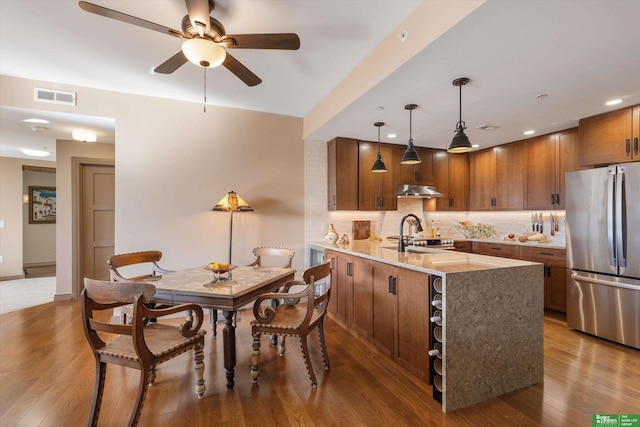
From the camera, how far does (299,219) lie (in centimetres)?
429

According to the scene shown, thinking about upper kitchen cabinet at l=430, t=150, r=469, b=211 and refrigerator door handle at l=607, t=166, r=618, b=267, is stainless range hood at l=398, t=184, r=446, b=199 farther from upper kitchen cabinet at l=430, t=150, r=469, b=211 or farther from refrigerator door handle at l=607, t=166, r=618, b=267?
refrigerator door handle at l=607, t=166, r=618, b=267

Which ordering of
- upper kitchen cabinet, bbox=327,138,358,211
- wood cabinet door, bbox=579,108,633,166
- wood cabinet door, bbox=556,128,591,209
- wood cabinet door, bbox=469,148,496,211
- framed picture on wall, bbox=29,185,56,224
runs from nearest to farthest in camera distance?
wood cabinet door, bbox=579,108,633,166 → wood cabinet door, bbox=556,128,591,209 → upper kitchen cabinet, bbox=327,138,358,211 → wood cabinet door, bbox=469,148,496,211 → framed picture on wall, bbox=29,185,56,224

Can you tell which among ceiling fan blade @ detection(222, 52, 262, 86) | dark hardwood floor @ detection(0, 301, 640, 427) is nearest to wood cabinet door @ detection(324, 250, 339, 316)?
dark hardwood floor @ detection(0, 301, 640, 427)

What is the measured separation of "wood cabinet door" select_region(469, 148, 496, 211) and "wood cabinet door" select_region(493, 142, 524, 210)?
9 cm

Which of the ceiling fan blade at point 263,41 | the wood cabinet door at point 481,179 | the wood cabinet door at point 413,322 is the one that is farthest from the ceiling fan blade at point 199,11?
the wood cabinet door at point 481,179

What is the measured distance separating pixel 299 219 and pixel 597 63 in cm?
347

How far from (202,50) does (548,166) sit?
4.58m

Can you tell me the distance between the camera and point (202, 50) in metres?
1.83

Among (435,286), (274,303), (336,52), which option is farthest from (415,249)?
(336,52)

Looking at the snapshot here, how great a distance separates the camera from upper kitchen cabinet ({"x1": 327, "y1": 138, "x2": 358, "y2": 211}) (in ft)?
13.9

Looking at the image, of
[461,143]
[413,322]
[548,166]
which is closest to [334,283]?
[413,322]

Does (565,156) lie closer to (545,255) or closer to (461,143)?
(545,255)

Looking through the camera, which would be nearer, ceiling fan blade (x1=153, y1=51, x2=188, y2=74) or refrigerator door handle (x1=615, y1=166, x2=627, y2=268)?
ceiling fan blade (x1=153, y1=51, x2=188, y2=74)

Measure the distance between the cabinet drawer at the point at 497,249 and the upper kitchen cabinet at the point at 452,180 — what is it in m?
0.84
